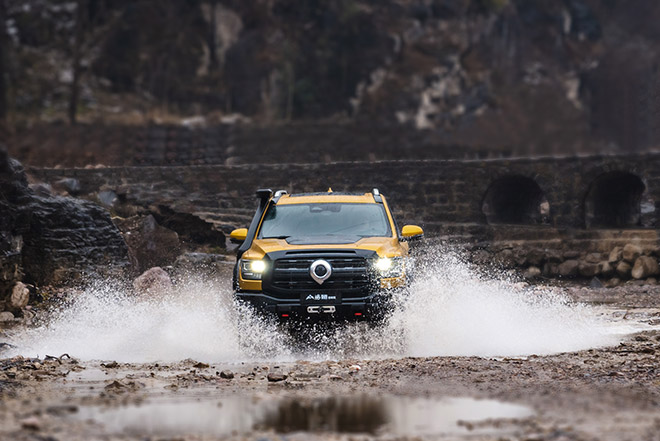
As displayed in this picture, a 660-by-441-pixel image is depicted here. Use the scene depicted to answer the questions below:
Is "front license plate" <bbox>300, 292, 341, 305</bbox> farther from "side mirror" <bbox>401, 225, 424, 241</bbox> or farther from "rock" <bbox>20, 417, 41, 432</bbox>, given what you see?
"rock" <bbox>20, 417, 41, 432</bbox>

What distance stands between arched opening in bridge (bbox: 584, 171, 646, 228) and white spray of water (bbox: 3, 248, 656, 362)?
59.9ft

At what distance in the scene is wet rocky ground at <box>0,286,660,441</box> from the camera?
6.61 metres

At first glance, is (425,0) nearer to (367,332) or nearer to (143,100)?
(143,100)

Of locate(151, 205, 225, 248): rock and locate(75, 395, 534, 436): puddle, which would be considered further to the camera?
locate(151, 205, 225, 248): rock

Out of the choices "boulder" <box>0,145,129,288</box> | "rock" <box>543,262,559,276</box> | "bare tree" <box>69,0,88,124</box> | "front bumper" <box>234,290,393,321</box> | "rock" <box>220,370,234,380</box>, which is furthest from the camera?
"bare tree" <box>69,0,88,124</box>

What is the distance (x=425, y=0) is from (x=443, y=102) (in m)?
8.22

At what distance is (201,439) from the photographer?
635 centimetres

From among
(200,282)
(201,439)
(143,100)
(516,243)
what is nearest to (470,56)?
(143,100)

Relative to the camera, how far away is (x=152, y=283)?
20.5 meters

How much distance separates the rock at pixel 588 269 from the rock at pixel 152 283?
541 inches

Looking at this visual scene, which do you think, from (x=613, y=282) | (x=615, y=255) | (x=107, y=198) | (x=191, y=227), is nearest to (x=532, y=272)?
(x=615, y=255)

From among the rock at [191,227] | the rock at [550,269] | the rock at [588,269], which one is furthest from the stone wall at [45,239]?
the rock at [588,269]

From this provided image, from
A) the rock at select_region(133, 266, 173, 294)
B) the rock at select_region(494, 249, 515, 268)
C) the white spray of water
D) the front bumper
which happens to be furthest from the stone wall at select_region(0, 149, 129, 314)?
the rock at select_region(494, 249, 515, 268)

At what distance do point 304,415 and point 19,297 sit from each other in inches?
423
